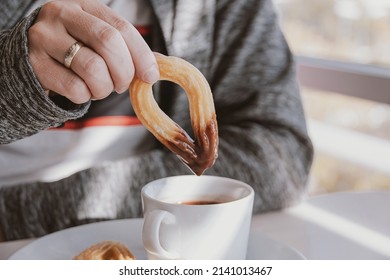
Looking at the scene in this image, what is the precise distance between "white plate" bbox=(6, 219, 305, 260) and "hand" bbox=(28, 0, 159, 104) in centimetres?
13

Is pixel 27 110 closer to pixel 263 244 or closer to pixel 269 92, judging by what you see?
pixel 263 244

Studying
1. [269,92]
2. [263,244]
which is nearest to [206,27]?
[269,92]

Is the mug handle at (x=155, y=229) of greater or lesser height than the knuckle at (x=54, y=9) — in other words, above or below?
below

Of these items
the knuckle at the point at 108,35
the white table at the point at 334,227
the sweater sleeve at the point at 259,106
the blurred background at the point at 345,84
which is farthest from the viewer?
the blurred background at the point at 345,84

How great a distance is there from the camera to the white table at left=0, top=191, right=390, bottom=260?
51 centimetres

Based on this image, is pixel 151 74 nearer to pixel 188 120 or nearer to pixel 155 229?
pixel 155 229

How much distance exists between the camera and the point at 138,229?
520 millimetres

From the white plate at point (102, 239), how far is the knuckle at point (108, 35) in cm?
18

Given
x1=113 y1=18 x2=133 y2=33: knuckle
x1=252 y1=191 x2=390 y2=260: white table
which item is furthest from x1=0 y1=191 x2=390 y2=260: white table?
x1=113 y1=18 x2=133 y2=33: knuckle

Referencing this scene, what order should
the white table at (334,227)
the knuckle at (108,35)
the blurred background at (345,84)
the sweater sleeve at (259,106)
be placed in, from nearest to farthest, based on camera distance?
the knuckle at (108,35) → the white table at (334,227) → the sweater sleeve at (259,106) → the blurred background at (345,84)

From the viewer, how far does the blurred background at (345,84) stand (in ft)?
3.22

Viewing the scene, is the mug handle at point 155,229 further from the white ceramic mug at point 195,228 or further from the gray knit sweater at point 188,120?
the gray knit sweater at point 188,120

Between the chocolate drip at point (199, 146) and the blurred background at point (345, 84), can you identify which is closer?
the chocolate drip at point (199, 146)

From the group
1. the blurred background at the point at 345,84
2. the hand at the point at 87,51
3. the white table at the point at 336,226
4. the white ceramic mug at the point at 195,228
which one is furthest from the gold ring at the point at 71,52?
the blurred background at the point at 345,84
